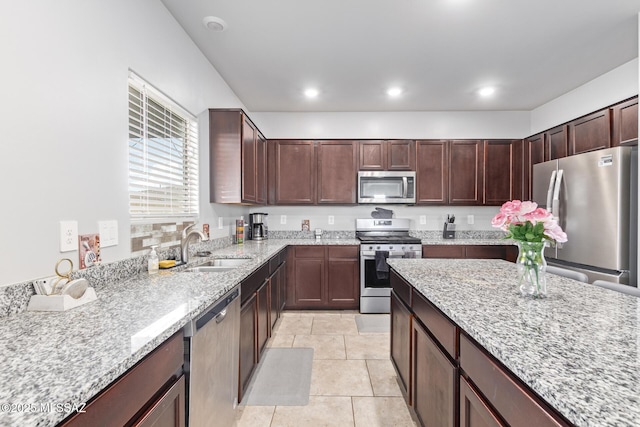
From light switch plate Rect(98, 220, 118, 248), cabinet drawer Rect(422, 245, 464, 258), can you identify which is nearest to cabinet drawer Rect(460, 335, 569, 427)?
light switch plate Rect(98, 220, 118, 248)

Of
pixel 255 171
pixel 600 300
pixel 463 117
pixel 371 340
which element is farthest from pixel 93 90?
pixel 463 117

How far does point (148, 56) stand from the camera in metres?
1.78

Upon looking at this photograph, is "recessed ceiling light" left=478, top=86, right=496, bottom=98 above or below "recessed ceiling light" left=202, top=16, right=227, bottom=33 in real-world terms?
above

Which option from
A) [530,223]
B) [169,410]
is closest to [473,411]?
[530,223]

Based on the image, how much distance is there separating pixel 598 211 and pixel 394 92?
2212 mm

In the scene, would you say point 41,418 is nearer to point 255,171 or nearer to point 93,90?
point 93,90

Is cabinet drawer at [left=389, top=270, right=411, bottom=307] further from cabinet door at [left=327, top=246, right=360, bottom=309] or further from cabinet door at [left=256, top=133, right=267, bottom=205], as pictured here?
cabinet door at [left=256, top=133, right=267, bottom=205]

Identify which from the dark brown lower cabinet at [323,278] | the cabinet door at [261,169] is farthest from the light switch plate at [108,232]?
the dark brown lower cabinet at [323,278]

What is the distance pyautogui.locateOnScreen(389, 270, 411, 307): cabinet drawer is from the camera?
1.70 metres

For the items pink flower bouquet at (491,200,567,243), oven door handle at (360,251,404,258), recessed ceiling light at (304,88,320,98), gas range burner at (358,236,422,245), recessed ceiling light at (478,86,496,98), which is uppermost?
recessed ceiling light at (304,88,320,98)

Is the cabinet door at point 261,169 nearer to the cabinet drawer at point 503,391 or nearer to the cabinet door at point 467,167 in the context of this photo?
the cabinet door at point 467,167

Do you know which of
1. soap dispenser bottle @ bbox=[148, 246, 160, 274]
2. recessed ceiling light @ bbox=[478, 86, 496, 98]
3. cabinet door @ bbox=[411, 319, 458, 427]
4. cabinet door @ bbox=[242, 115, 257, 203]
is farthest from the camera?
recessed ceiling light @ bbox=[478, 86, 496, 98]

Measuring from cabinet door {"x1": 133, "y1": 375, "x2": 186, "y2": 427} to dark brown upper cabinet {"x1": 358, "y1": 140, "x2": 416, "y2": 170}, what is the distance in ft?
10.7

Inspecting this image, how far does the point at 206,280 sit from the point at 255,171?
1.86 m
